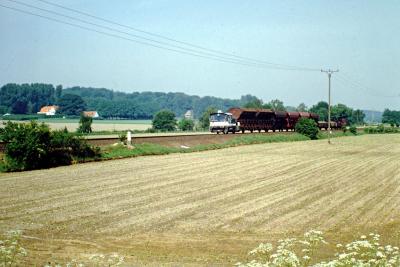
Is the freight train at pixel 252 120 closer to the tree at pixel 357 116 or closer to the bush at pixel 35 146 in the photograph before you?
the bush at pixel 35 146

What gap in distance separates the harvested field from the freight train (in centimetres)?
2596

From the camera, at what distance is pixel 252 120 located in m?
56.3

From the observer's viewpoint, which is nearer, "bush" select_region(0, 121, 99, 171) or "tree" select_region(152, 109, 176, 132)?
"bush" select_region(0, 121, 99, 171)

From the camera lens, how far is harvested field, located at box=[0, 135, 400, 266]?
35.8ft

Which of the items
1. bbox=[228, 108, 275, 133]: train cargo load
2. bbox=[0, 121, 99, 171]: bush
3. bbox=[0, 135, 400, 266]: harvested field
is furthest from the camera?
bbox=[228, 108, 275, 133]: train cargo load


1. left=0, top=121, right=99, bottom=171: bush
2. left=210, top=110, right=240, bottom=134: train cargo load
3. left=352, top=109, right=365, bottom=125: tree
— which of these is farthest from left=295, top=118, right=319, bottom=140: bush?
left=352, top=109, right=365, bottom=125: tree

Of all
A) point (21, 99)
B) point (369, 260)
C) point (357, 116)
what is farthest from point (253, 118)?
point (21, 99)

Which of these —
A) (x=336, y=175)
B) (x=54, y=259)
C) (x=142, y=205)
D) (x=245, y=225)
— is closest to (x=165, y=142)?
(x=336, y=175)

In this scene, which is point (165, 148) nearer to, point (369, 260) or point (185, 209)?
point (185, 209)

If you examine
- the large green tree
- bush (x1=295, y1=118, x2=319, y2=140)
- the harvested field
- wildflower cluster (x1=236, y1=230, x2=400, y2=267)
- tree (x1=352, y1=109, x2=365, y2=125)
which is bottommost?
the harvested field

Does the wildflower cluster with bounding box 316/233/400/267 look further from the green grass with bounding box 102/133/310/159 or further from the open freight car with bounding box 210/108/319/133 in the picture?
the open freight car with bounding box 210/108/319/133

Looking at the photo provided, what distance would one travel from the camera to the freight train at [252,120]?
5091cm

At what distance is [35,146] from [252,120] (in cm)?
3692

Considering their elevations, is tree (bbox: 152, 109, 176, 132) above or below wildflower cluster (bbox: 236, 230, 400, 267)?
above
